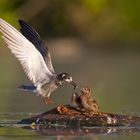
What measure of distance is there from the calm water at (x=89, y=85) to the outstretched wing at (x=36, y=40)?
33.4 inches

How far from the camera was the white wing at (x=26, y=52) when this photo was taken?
1259 cm

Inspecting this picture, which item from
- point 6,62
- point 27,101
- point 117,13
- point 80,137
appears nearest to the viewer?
point 80,137

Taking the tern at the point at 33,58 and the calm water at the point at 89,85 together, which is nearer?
the calm water at the point at 89,85

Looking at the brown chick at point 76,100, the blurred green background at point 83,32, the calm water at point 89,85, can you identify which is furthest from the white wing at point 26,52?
the blurred green background at point 83,32

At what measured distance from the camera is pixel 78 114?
40.7 ft

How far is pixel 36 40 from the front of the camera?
12.9 meters

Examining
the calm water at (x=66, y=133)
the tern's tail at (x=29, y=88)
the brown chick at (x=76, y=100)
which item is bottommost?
the calm water at (x=66, y=133)

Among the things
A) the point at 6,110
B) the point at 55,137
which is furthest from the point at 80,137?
the point at 6,110

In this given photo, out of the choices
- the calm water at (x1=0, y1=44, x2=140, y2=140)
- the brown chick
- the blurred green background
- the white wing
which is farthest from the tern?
the blurred green background

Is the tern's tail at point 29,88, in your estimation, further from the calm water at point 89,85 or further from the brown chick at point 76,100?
the brown chick at point 76,100

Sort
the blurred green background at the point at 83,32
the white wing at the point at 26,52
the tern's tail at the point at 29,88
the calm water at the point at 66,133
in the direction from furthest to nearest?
the blurred green background at the point at 83,32
the tern's tail at the point at 29,88
the white wing at the point at 26,52
the calm water at the point at 66,133

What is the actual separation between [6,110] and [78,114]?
2.05 meters

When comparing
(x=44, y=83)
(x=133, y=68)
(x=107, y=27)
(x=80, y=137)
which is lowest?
(x=80, y=137)

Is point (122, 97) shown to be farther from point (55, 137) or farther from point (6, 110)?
point (55, 137)
